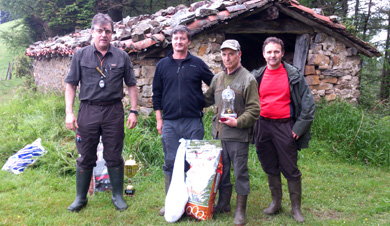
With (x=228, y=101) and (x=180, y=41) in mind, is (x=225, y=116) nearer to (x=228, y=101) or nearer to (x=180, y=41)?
(x=228, y=101)

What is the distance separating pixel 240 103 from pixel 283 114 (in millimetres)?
459

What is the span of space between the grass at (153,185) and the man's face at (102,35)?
1752 mm

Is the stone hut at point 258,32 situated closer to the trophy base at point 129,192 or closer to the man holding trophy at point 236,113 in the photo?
the trophy base at point 129,192

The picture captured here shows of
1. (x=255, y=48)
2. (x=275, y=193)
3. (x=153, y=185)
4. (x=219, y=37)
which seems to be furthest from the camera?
(x=255, y=48)

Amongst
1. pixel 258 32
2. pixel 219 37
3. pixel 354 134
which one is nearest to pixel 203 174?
pixel 219 37

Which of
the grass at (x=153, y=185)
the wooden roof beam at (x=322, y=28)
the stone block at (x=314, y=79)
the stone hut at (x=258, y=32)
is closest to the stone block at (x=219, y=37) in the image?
the stone hut at (x=258, y=32)

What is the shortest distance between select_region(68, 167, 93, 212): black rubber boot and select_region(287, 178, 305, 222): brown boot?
6.94 ft

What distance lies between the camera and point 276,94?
324cm

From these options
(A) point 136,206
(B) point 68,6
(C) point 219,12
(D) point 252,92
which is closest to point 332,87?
(C) point 219,12

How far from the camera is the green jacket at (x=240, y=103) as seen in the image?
3.03 m

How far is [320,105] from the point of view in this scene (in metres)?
6.97

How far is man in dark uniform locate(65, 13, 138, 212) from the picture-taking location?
333 cm

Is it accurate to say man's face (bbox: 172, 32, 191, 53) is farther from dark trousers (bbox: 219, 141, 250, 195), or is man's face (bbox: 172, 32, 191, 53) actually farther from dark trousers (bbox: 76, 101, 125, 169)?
dark trousers (bbox: 219, 141, 250, 195)

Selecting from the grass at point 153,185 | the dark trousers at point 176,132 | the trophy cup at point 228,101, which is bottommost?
the grass at point 153,185
